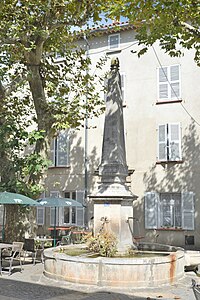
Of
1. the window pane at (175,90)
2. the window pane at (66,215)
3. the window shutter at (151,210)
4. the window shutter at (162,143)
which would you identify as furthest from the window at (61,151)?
the window pane at (175,90)

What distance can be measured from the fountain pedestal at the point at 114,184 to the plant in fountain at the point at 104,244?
0.33m

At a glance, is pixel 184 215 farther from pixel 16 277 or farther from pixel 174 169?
pixel 16 277

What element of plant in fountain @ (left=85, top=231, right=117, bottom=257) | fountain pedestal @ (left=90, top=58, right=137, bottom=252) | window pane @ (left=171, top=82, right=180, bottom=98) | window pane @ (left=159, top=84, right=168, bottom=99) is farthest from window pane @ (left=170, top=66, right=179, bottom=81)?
plant in fountain @ (left=85, top=231, right=117, bottom=257)

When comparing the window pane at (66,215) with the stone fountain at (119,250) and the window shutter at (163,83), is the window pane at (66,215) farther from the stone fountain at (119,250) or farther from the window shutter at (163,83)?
the stone fountain at (119,250)

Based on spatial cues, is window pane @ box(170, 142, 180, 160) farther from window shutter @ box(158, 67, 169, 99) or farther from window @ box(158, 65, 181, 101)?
window shutter @ box(158, 67, 169, 99)

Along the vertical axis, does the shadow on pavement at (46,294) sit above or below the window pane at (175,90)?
below

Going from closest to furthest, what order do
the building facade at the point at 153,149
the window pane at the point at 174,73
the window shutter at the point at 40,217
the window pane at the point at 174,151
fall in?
the building facade at the point at 153,149
the window pane at the point at 174,151
the window pane at the point at 174,73
the window shutter at the point at 40,217

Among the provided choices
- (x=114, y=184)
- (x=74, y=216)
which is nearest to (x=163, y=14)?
(x=114, y=184)

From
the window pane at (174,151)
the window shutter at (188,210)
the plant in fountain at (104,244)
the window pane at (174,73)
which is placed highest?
the window pane at (174,73)

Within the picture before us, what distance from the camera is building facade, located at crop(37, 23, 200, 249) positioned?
1739cm

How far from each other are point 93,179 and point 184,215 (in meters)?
4.96

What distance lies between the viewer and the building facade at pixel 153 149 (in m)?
17.4

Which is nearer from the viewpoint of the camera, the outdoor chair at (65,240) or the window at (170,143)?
the outdoor chair at (65,240)

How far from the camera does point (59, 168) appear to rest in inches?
806
